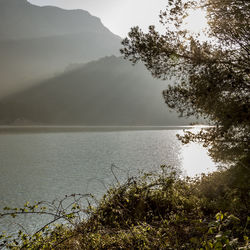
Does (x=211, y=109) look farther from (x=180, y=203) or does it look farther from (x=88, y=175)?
(x=88, y=175)

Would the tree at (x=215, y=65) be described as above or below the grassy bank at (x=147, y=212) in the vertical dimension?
above

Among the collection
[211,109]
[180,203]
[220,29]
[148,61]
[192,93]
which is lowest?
[180,203]

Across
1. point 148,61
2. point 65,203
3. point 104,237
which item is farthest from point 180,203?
point 65,203

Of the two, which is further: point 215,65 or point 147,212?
point 215,65

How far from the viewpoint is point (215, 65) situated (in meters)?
9.62

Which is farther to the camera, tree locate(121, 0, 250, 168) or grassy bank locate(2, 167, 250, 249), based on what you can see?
tree locate(121, 0, 250, 168)

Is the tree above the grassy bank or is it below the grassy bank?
above

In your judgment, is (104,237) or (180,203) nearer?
(104,237)

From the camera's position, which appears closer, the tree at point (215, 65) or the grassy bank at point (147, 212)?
the grassy bank at point (147, 212)

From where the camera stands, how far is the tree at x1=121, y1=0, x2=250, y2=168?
31.0 feet

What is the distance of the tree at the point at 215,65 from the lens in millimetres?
9445

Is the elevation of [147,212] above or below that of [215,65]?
below

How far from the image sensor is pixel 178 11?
31.7 ft

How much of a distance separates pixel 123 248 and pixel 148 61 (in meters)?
7.73
